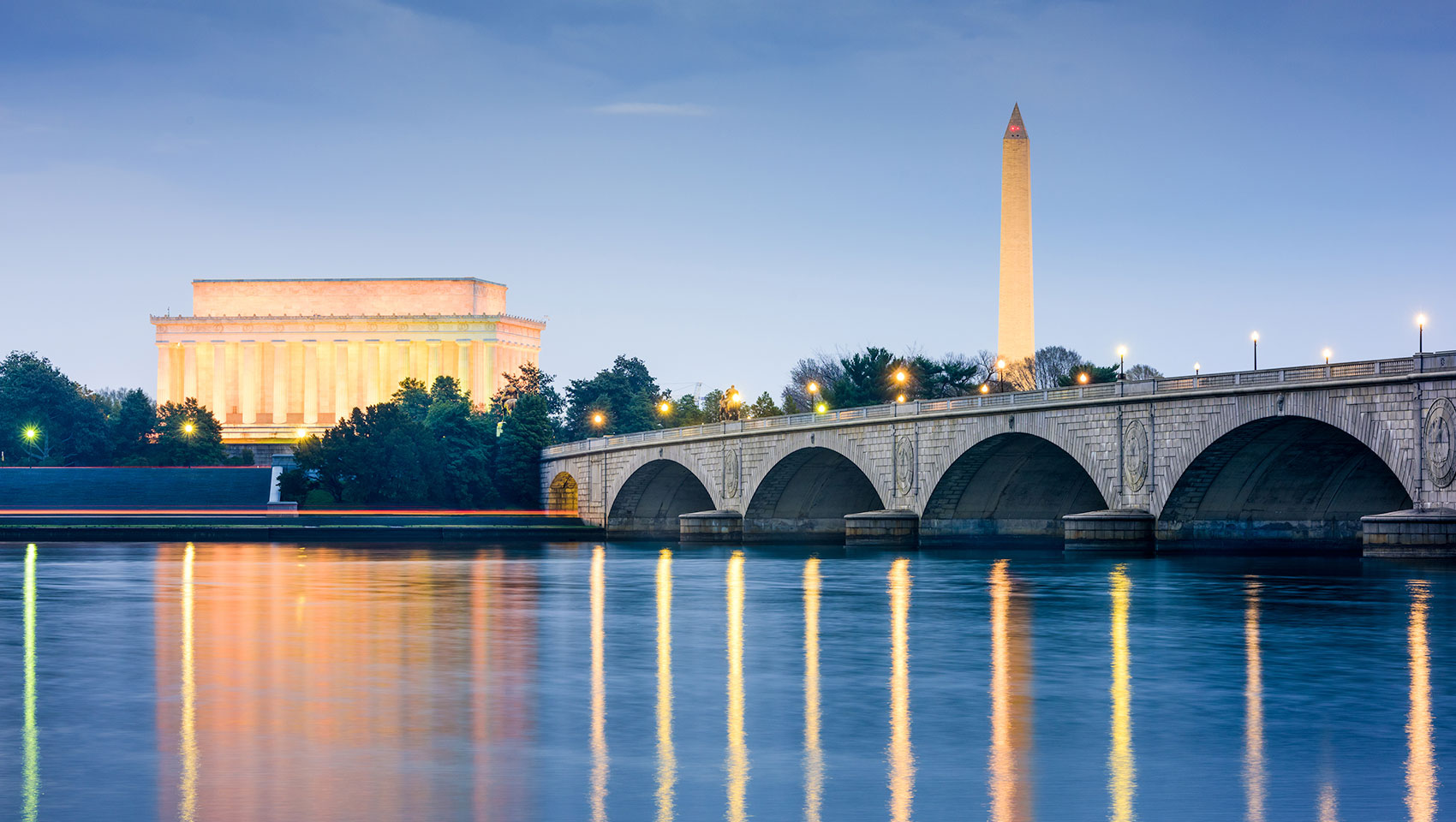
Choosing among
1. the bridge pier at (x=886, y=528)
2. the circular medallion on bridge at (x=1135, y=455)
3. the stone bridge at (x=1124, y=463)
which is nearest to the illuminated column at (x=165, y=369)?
the stone bridge at (x=1124, y=463)

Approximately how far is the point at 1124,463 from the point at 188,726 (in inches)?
1913

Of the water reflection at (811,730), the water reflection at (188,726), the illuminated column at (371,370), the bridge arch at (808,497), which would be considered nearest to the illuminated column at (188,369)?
the illuminated column at (371,370)

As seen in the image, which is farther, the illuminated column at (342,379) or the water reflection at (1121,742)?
the illuminated column at (342,379)

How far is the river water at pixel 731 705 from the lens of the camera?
46.8 feet

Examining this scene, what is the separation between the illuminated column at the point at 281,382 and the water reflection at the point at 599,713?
141m

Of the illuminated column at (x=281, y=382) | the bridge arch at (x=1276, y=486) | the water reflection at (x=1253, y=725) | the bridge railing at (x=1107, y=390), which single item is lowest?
the water reflection at (x=1253, y=725)

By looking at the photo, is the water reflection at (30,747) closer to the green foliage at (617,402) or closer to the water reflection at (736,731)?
the water reflection at (736,731)

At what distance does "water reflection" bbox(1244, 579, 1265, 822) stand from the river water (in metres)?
0.06

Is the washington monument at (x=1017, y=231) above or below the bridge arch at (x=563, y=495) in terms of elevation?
above

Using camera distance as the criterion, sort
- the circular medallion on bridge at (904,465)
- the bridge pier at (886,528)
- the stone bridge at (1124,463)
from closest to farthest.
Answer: the stone bridge at (1124,463)
the bridge pier at (886,528)
the circular medallion on bridge at (904,465)

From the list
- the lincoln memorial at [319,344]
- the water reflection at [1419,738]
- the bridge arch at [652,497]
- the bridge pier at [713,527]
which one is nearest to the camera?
the water reflection at [1419,738]

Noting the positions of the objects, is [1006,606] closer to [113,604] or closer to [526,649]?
[526,649]

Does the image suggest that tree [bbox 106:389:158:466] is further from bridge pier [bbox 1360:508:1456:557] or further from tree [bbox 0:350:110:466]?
bridge pier [bbox 1360:508:1456:557]

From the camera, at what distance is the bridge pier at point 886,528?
2918 inches
